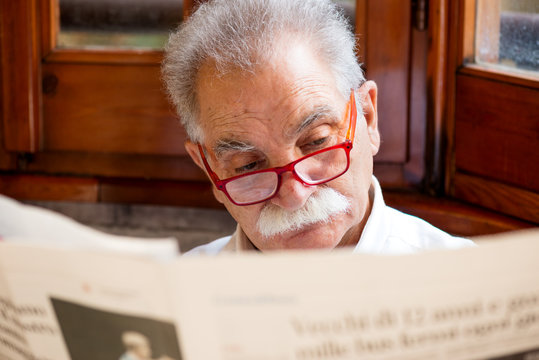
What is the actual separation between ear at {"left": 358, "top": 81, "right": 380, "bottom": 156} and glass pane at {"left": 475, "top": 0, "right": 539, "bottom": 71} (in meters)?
0.35

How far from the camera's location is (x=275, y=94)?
1.11 m

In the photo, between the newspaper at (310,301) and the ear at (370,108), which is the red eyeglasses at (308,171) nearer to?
the ear at (370,108)

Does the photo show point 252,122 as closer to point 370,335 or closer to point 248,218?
point 248,218

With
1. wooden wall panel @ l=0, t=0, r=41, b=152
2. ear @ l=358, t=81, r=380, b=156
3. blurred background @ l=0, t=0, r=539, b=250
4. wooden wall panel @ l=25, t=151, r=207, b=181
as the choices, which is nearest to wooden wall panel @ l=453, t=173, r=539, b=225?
blurred background @ l=0, t=0, r=539, b=250

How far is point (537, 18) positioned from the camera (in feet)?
4.50

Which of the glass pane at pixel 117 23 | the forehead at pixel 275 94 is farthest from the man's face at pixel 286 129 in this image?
the glass pane at pixel 117 23

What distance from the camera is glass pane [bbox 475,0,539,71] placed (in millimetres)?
1380

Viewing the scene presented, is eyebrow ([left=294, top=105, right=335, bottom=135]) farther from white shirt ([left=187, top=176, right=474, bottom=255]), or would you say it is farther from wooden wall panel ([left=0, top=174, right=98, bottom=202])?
wooden wall panel ([left=0, top=174, right=98, bottom=202])

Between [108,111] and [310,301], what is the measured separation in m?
1.35

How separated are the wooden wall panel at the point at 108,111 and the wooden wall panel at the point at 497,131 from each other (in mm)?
746

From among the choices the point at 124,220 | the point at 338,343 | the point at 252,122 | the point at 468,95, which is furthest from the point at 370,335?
the point at 124,220

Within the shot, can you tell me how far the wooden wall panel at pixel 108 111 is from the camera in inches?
70.5

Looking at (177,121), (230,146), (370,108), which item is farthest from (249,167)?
(177,121)

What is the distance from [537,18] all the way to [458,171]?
1.25 ft
